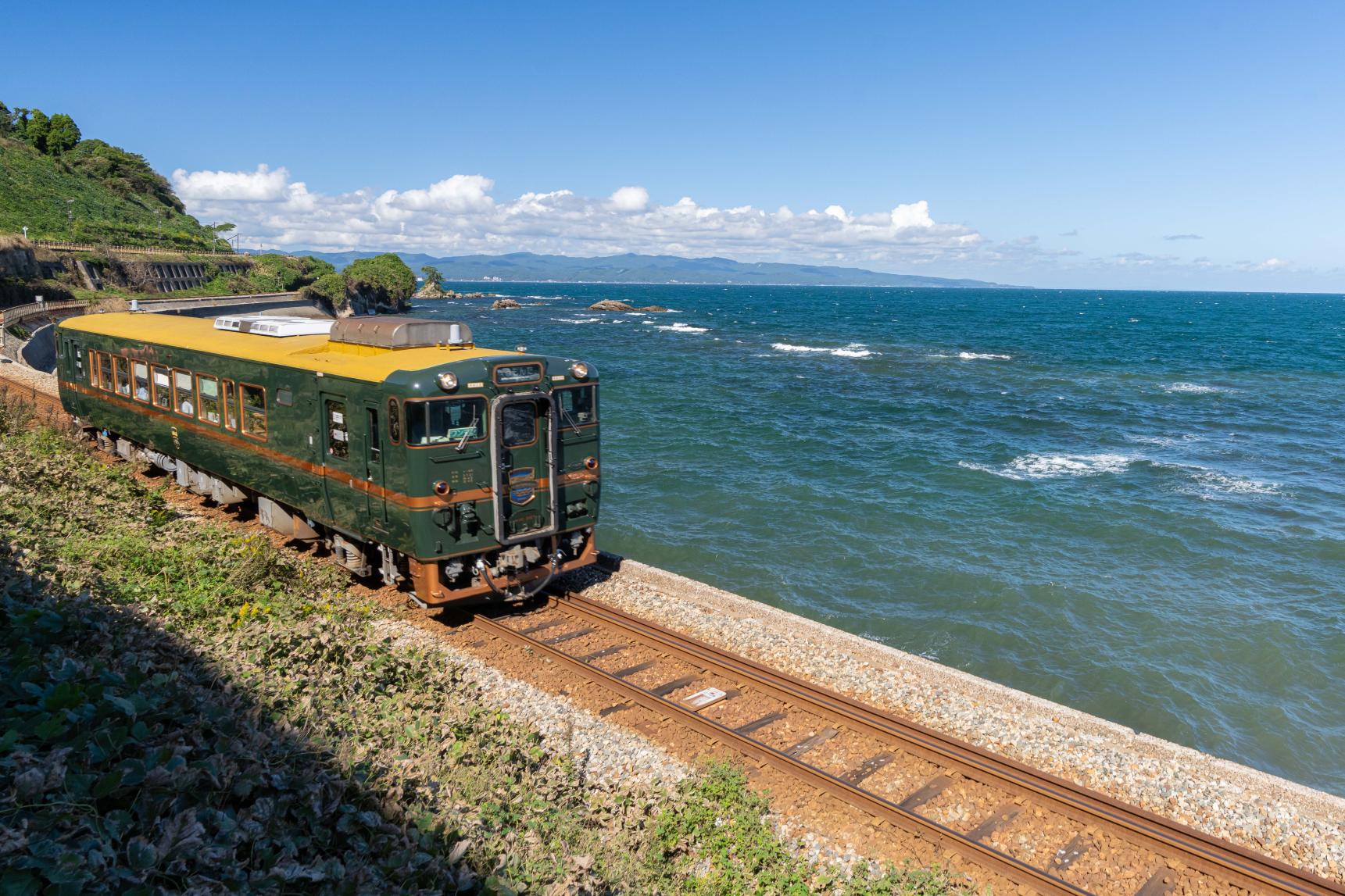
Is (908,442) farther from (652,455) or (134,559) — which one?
(134,559)

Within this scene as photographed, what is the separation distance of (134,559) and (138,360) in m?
8.20

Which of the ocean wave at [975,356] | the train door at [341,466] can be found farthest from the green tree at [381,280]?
the train door at [341,466]

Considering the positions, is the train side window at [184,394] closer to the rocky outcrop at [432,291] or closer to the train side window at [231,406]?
the train side window at [231,406]

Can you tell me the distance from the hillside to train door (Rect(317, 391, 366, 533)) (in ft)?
205

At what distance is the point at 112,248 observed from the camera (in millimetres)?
64750

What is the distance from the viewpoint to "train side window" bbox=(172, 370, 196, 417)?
1533 centimetres

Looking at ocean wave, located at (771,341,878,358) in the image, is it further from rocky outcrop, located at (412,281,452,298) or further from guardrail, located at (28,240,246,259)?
rocky outcrop, located at (412,281,452,298)

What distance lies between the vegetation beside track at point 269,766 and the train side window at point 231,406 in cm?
307

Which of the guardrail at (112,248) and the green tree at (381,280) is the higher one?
the guardrail at (112,248)

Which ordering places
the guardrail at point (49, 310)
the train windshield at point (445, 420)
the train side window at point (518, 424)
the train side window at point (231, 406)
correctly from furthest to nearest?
the guardrail at point (49, 310) → the train side window at point (231, 406) → the train side window at point (518, 424) → the train windshield at point (445, 420)

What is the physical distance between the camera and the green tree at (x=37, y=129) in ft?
315

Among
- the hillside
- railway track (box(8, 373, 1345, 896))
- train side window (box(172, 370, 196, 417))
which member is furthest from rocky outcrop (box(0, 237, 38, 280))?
railway track (box(8, 373, 1345, 896))

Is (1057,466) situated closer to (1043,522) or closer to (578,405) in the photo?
(1043,522)

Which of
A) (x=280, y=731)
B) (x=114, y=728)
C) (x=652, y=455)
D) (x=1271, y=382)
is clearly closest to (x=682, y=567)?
(x=652, y=455)
